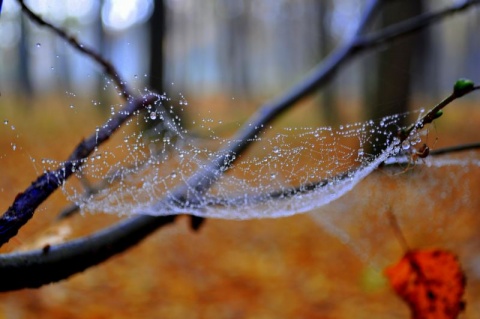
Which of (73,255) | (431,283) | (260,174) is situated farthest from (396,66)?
(73,255)

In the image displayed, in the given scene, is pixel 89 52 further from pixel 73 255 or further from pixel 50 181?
pixel 73 255

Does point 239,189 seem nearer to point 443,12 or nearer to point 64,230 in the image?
point 64,230

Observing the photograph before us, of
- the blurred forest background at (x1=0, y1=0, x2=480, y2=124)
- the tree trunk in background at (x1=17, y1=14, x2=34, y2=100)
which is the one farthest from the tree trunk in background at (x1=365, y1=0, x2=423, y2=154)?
the tree trunk in background at (x1=17, y1=14, x2=34, y2=100)

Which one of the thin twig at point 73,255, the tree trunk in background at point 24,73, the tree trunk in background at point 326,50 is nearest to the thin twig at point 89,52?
the thin twig at point 73,255

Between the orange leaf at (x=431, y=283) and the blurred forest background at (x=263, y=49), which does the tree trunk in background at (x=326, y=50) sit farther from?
the orange leaf at (x=431, y=283)

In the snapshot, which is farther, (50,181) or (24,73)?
(24,73)
